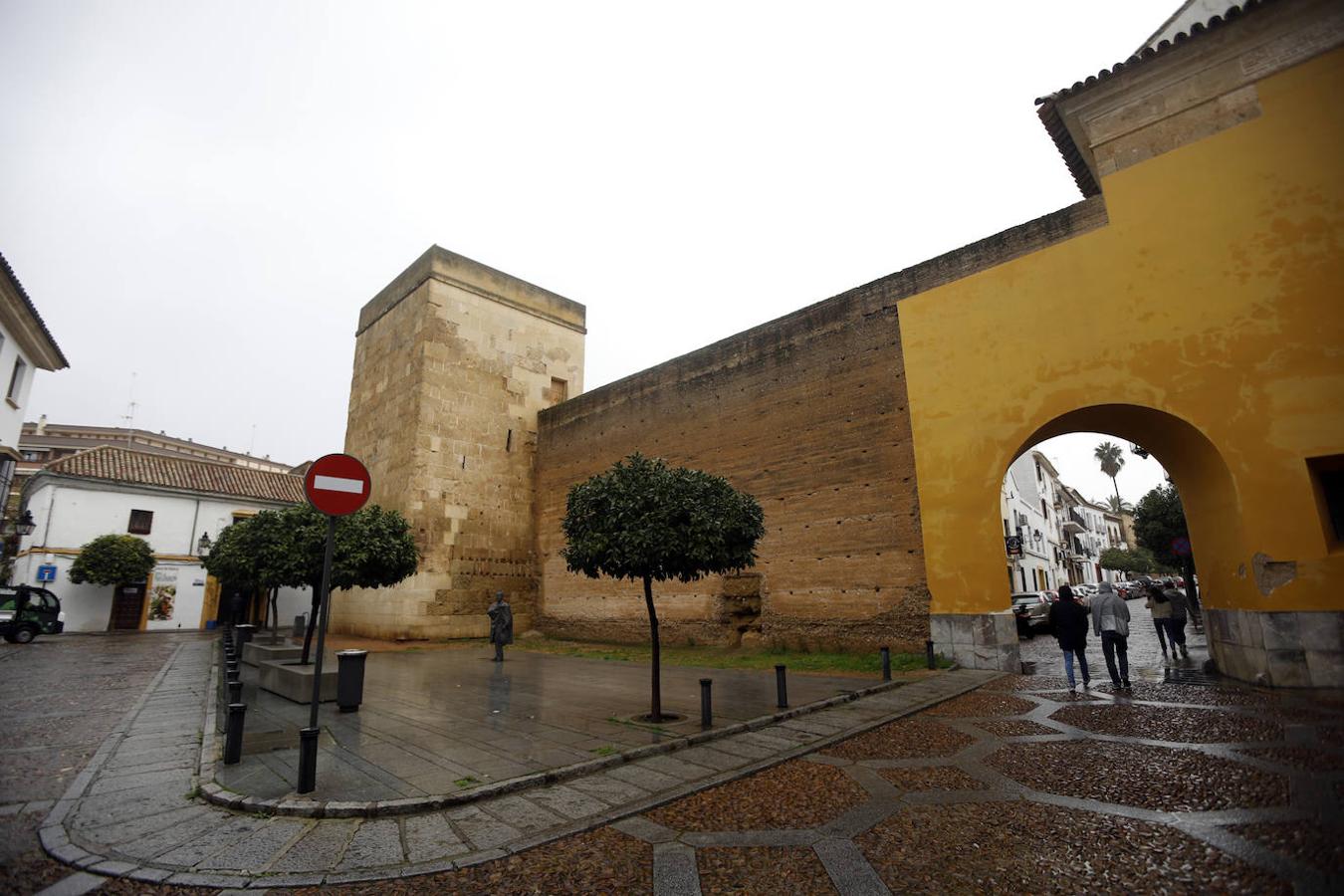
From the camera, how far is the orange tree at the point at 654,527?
666 centimetres

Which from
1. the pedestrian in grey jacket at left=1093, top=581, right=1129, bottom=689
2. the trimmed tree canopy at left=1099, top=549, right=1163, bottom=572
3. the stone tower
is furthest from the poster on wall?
the trimmed tree canopy at left=1099, top=549, right=1163, bottom=572

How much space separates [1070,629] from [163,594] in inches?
1259

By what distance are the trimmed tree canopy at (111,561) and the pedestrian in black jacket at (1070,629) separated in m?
30.3

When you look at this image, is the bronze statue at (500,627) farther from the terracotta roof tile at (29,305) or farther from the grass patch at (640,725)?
the terracotta roof tile at (29,305)

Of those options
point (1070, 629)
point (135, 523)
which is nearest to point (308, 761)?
point (1070, 629)

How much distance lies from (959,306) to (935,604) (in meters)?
5.50

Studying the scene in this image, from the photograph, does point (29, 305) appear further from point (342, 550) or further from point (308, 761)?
point (308, 761)

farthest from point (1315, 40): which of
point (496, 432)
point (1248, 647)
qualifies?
point (496, 432)

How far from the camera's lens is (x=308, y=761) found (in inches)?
168

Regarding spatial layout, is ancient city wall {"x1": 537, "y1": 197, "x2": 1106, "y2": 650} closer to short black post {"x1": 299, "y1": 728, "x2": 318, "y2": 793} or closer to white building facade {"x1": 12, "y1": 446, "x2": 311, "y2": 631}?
short black post {"x1": 299, "y1": 728, "x2": 318, "y2": 793}

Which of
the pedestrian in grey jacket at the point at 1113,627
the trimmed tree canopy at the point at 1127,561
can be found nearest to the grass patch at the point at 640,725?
the pedestrian in grey jacket at the point at 1113,627

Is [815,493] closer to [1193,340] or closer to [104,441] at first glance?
[1193,340]

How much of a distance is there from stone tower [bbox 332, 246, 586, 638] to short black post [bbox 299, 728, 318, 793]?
44.9 ft

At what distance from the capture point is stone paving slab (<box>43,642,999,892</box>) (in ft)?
10.6
